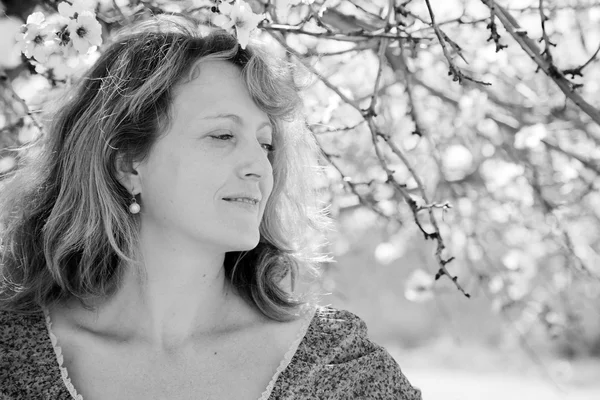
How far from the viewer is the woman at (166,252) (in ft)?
5.35

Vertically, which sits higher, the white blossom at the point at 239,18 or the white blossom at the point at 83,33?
the white blossom at the point at 239,18

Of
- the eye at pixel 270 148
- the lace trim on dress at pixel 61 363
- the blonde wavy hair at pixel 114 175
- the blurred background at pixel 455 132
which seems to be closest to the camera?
the lace trim on dress at pixel 61 363

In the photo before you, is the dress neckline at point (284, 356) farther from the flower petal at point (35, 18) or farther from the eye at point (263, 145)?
the flower petal at point (35, 18)

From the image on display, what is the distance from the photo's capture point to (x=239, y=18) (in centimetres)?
152

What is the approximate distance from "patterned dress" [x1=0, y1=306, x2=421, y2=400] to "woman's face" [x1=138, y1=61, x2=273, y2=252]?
25 cm

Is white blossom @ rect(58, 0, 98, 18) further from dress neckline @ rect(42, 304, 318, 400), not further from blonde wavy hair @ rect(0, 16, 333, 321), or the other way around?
dress neckline @ rect(42, 304, 318, 400)

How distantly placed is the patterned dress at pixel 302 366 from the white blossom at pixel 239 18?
0.60 m

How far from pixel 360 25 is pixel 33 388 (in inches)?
46.5

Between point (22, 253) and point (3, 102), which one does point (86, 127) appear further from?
point (3, 102)

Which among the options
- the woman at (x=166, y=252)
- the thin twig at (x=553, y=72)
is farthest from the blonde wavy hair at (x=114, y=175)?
the thin twig at (x=553, y=72)

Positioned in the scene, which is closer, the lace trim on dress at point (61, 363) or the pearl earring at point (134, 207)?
the lace trim on dress at point (61, 363)

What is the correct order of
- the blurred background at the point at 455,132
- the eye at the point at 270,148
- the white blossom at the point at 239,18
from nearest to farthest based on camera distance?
1. the white blossom at the point at 239,18
2. the eye at the point at 270,148
3. the blurred background at the point at 455,132

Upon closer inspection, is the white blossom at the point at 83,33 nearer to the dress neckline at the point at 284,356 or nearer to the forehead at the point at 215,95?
the forehead at the point at 215,95

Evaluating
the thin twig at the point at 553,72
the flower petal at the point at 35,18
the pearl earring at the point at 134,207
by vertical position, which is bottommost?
the pearl earring at the point at 134,207
